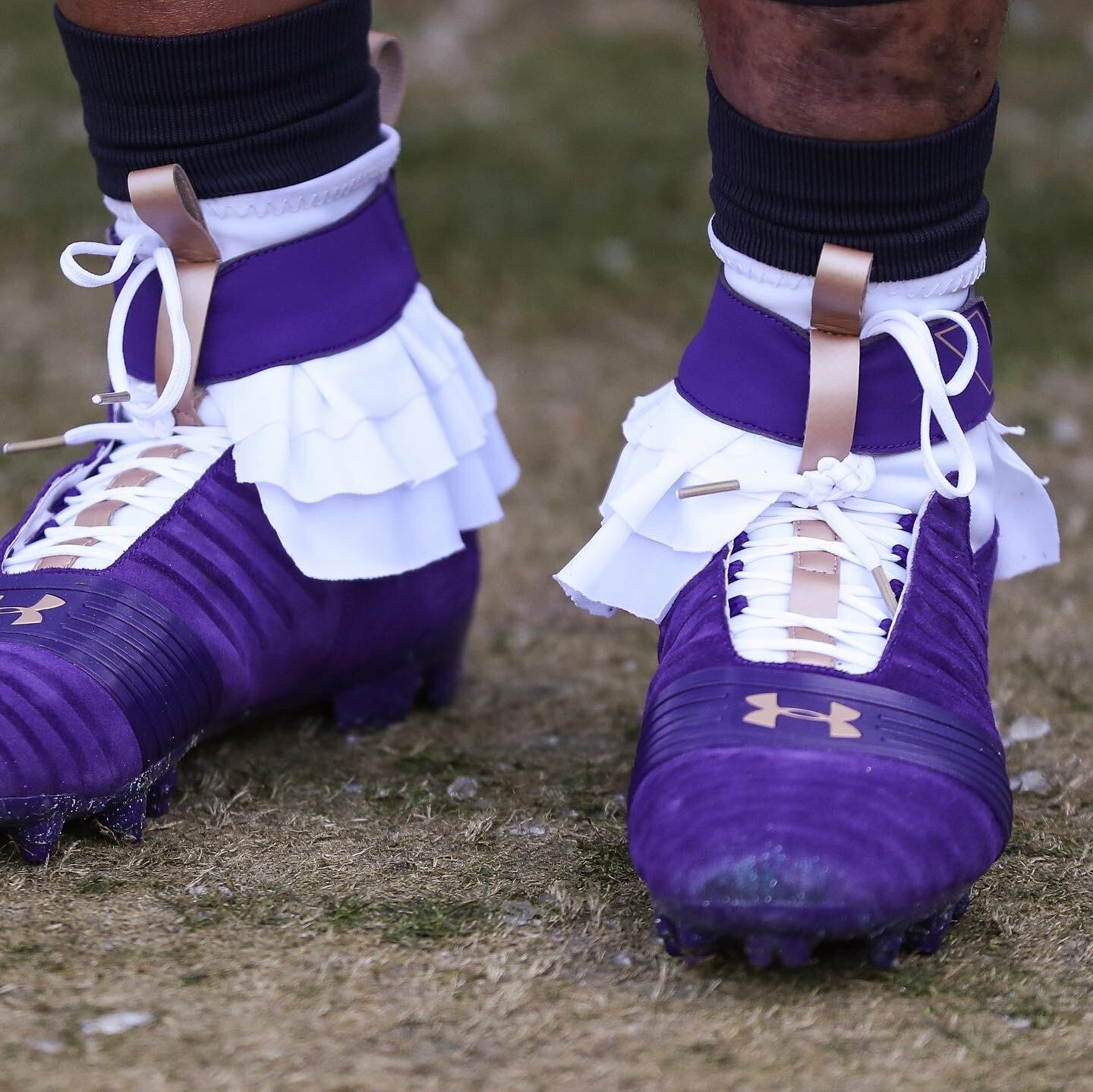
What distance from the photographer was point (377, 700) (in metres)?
1.49

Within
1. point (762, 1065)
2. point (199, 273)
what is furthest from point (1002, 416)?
point (762, 1065)

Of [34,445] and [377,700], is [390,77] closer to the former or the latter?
[34,445]

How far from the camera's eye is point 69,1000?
3.15ft

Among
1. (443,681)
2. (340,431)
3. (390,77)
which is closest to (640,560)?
(340,431)

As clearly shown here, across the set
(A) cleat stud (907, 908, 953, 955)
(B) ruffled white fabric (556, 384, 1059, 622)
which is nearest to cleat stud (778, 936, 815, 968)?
(A) cleat stud (907, 908, 953, 955)

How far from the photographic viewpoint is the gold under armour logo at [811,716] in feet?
3.36

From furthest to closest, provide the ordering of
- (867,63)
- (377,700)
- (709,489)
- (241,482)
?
1. (377,700)
2. (241,482)
3. (709,489)
4. (867,63)

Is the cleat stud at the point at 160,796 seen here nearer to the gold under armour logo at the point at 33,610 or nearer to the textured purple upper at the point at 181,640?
the textured purple upper at the point at 181,640

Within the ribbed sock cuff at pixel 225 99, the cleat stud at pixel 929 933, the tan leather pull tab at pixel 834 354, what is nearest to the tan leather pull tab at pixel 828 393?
the tan leather pull tab at pixel 834 354

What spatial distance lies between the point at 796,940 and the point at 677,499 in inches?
15.5

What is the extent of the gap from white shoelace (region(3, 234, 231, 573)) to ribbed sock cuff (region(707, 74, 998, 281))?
1.60 ft

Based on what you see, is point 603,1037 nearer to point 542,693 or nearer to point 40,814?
point 40,814

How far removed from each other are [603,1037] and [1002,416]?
1681 millimetres

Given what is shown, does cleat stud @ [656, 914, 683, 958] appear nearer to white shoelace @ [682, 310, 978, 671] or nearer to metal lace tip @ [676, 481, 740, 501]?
white shoelace @ [682, 310, 978, 671]
